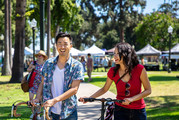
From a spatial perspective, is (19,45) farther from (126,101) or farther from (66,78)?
(126,101)

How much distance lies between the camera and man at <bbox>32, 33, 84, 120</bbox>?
10.6 ft

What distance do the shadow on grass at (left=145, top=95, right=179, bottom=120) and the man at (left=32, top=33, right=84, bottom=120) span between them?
4.50 meters

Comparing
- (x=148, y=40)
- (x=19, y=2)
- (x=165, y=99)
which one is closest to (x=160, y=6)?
(x=148, y=40)

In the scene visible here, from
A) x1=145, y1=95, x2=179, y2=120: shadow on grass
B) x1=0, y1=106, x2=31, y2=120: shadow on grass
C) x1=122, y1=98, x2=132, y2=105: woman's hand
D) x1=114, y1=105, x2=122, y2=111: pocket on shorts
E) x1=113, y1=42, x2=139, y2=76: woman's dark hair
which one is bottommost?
x1=145, y1=95, x2=179, y2=120: shadow on grass

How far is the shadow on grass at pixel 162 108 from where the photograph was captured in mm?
7473

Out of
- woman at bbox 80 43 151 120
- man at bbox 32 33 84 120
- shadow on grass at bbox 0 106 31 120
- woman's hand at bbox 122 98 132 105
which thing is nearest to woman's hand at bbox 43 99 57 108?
man at bbox 32 33 84 120

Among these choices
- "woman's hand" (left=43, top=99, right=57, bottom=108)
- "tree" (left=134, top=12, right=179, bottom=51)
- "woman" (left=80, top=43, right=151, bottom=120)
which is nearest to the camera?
"woman's hand" (left=43, top=99, right=57, bottom=108)

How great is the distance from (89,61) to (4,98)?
7528 millimetres

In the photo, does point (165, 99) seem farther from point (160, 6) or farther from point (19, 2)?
point (160, 6)

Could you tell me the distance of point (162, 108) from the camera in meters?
8.88

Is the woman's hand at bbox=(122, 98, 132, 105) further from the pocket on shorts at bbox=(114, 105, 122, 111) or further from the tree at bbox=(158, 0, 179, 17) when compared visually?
the tree at bbox=(158, 0, 179, 17)

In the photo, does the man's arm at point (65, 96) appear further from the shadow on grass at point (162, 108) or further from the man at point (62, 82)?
the shadow on grass at point (162, 108)

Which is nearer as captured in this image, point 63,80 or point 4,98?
point 63,80

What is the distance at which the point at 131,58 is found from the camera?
353 cm
